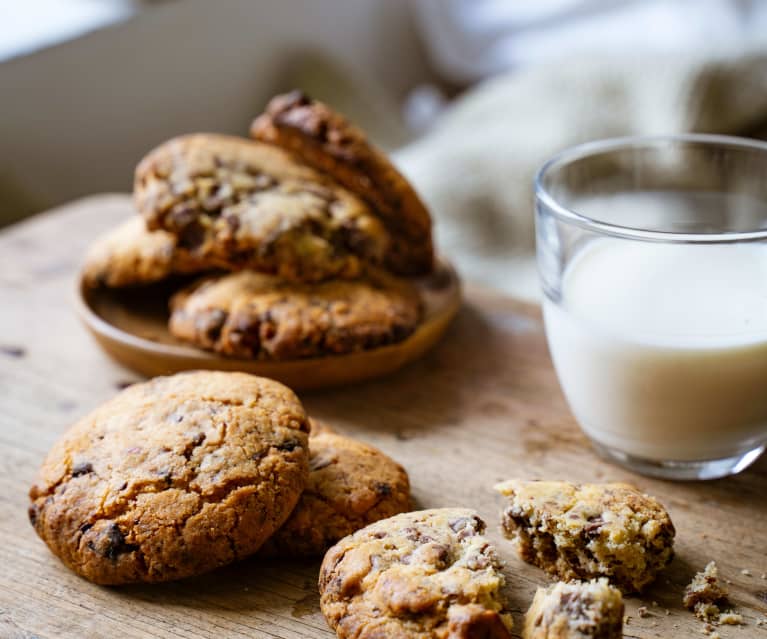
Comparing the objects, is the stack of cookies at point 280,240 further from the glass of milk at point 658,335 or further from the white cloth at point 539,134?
the white cloth at point 539,134

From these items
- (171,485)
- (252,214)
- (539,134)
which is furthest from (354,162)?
(539,134)

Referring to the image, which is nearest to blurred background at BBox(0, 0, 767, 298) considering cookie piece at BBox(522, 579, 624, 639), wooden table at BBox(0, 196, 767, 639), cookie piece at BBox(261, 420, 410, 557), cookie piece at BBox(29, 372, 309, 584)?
wooden table at BBox(0, 196, 767, 639)

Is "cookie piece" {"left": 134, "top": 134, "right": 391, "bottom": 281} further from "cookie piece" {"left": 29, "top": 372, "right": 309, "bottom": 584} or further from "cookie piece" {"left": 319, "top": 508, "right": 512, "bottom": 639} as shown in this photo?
"cookie piece" {"left": 319, "top": 508, "right": 512, "bottom": 639}

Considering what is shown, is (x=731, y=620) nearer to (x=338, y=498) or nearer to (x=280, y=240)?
(x=338, y=498)

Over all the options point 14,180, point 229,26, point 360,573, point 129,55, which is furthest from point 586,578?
point 229,26

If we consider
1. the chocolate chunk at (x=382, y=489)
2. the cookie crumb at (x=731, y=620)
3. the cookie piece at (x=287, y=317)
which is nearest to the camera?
the cookie crumb at (x=731, y=620)

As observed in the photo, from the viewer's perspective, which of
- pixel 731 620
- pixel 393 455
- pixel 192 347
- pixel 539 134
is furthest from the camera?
pixel 539 134

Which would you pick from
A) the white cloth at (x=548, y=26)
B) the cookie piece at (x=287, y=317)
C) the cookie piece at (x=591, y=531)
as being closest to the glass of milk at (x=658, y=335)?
the cookie piece at (x=591, y=531)
